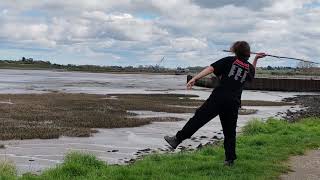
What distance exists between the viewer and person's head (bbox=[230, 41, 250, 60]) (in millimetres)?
9680

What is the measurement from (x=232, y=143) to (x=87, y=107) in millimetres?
25097

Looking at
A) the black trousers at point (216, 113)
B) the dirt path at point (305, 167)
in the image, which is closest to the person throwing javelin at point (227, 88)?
the black trousers at point (216, 113)

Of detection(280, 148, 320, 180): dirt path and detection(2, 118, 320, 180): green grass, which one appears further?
detection(280, 148, 320, 180): dirt path

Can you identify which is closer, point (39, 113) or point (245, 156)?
point (245, 156)

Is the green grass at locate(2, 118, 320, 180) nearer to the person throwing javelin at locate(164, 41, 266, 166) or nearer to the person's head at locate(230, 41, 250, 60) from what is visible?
the person throwing javelin at locate(164, 41, 266, 166)

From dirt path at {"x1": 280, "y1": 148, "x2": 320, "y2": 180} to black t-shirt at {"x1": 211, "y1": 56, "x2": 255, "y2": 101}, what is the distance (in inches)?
70.4

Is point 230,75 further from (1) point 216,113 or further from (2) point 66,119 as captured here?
(2) point 66,119

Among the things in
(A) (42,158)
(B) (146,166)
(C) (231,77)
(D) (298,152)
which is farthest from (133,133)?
(C) (231,77)

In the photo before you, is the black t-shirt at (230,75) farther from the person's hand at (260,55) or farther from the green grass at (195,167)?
the green grass at (195,167)

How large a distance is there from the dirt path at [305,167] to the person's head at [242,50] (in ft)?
7.43

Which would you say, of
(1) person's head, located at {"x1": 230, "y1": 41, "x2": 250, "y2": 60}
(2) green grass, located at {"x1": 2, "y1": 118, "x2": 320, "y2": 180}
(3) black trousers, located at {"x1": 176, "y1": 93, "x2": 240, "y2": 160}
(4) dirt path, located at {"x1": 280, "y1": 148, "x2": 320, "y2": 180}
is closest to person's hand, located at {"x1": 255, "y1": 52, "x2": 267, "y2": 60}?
(1) person's head, located at {"x1": 230, "y1": 41, "x2": 250, "y2": 60}

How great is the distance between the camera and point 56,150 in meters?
17.4

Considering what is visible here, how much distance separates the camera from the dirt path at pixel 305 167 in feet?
32.2

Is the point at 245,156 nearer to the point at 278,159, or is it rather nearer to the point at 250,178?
the point at 278,159
